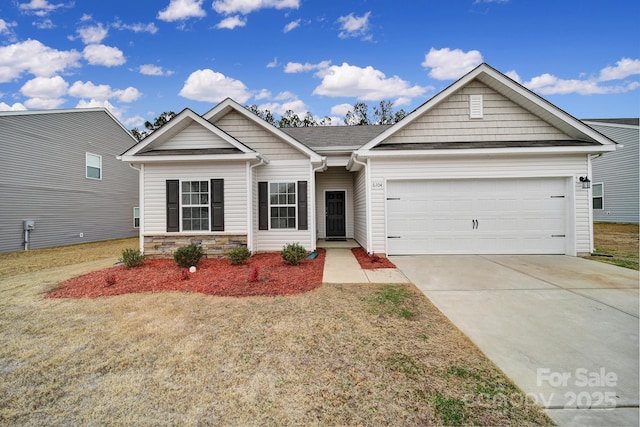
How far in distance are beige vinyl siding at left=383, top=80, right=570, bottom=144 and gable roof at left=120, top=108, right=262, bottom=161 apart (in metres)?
4.47

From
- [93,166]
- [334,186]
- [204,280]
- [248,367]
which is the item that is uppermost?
[93,166]

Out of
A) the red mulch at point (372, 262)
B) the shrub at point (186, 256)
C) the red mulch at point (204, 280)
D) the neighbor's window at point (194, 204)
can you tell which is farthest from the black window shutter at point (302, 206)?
the shrub at point (186, 256)

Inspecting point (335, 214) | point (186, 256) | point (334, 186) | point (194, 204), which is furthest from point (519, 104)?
point (186, 256)

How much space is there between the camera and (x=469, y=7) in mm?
10969

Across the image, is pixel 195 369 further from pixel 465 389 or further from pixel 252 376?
pixel 465 389

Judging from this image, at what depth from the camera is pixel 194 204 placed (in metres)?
8.27

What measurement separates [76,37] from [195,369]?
55.7 feet

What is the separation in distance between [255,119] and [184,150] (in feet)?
7.95

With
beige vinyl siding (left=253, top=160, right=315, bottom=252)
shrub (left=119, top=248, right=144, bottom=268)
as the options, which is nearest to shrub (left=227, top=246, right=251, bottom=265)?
beige vinyl siding (left=253, top=160, right=315, bottom=252)

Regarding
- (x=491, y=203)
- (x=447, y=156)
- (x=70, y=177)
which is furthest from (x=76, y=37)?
(x=491, y=203)

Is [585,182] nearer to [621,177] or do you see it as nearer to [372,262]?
[372,262]

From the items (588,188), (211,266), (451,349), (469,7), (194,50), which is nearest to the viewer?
(451,349)

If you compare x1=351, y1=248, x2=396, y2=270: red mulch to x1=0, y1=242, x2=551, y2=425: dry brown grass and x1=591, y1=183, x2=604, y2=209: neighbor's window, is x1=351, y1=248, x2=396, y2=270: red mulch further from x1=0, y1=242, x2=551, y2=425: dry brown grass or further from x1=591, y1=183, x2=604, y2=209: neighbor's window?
x1=591, y1=183, x2=604, y2=209: neighbor's window

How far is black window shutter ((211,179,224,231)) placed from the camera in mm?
8133
